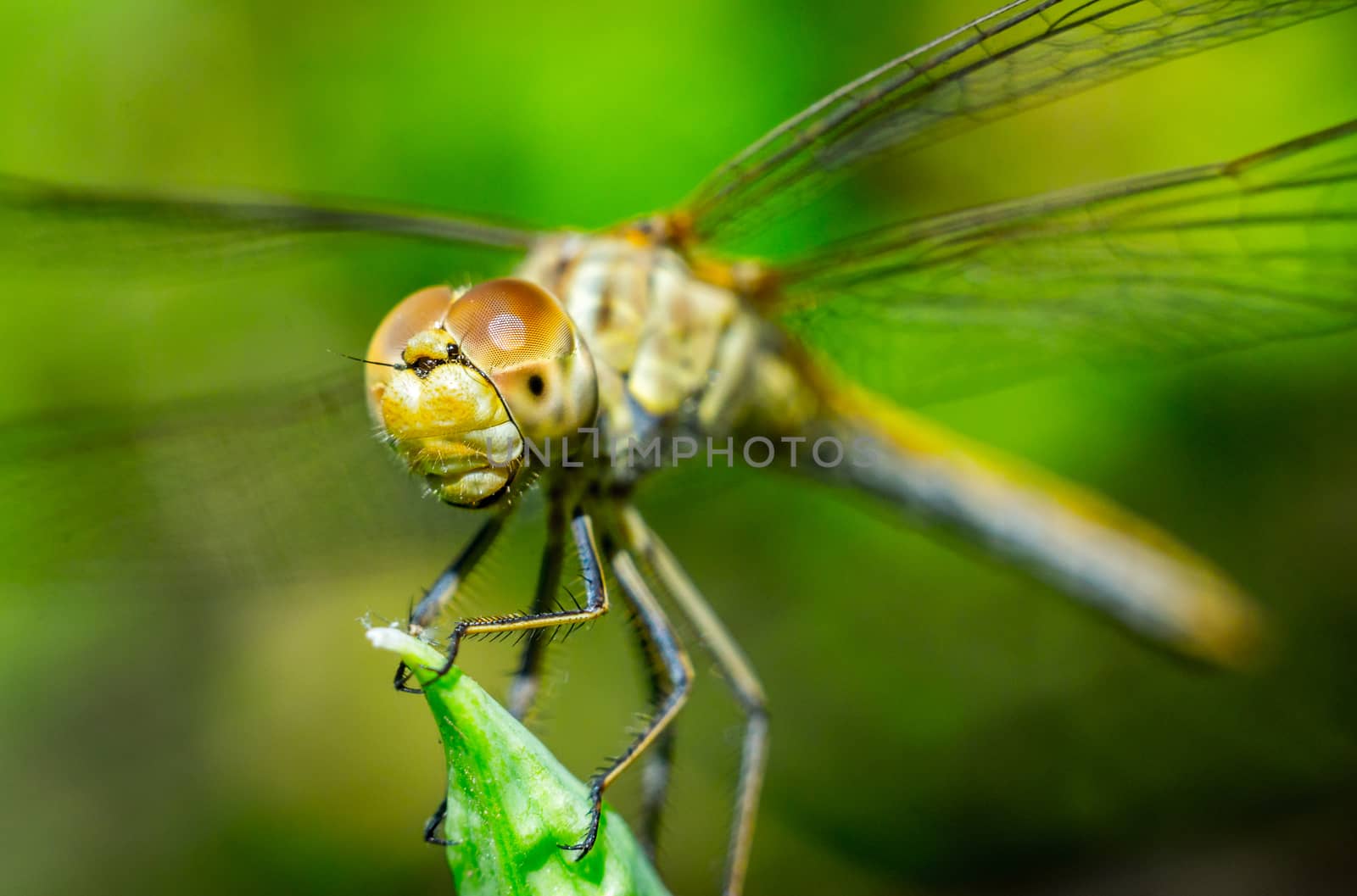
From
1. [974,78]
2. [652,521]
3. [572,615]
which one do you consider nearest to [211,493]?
[652,521]

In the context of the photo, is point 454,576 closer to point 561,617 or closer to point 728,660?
point 561,617

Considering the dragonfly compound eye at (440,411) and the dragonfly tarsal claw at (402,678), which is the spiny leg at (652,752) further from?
the dragonfly tarsal claw at (402,678)

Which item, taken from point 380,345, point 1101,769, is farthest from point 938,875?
point 380,345

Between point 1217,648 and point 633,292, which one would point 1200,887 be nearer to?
point 1217,648

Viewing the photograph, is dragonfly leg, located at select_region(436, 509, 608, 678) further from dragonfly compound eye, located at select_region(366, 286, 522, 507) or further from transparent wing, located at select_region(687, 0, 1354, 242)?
transparent wing, located at select_region(687, 0, 1354, 242)

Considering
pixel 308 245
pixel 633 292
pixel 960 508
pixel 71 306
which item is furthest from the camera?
pixel 71 306


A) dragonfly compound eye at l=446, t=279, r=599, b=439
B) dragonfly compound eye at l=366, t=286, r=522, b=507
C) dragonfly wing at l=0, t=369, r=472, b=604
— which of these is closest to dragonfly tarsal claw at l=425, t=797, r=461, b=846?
dragonfly compound eye at l=366, t=286, r=522, b=507

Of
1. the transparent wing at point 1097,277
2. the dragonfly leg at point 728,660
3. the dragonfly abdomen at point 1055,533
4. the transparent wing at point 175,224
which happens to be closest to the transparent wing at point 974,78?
the transparent wing at point 1097,277
